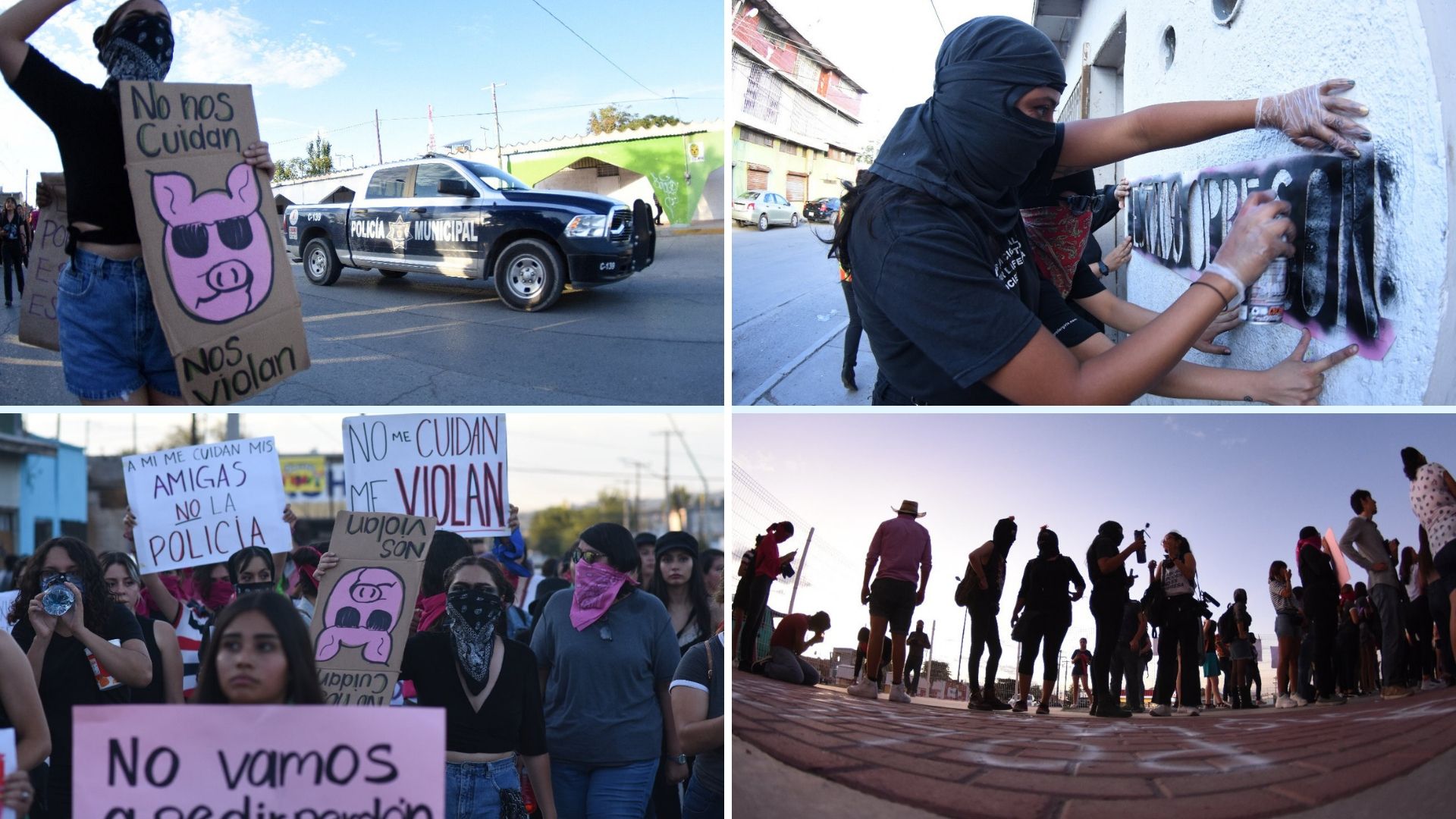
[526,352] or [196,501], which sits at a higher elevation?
[526,352]

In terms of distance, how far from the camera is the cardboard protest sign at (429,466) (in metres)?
3.02

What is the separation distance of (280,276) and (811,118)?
1.53 metres

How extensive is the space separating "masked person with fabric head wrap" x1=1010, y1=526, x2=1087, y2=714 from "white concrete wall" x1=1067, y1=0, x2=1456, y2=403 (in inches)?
21.1

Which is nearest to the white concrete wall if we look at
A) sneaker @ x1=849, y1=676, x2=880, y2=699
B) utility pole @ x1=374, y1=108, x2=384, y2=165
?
sneaker @ x1=849, y1=676, x2=880, y2=699

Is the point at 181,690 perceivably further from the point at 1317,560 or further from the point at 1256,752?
the point at 1317,560

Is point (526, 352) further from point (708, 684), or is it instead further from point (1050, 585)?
point (1050, 585)

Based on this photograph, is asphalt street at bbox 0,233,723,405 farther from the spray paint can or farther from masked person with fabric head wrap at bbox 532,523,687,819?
the spray paint can

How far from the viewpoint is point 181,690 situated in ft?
10.1

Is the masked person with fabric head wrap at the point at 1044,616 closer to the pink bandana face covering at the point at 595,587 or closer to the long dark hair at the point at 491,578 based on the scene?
the pink bandana face covering at the point at 595,587

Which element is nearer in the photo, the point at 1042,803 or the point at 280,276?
the point at 1042,803

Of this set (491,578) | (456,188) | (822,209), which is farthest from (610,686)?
(456,188)

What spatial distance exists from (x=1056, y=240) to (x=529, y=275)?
2.37 m

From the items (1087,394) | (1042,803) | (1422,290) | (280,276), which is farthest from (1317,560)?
(280,276)

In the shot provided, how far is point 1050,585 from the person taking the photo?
2.37 m
